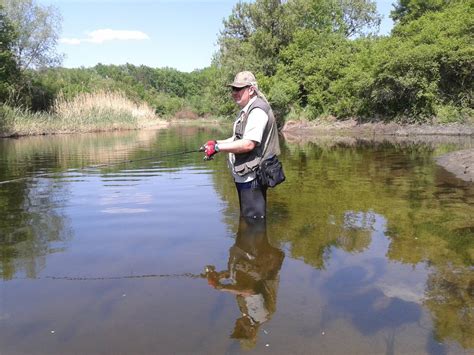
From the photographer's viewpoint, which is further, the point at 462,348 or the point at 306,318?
the point at 306,318

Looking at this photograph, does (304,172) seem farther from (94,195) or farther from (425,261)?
(425,261)

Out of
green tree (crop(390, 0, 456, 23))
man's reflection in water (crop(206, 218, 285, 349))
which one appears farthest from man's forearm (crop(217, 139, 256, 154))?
green tree (crop(390, 0, 456, 23))

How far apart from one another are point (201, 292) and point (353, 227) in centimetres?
300

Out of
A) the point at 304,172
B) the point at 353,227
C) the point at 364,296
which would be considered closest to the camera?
the point at 364,296

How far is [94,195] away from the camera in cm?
920

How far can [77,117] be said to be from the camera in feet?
117

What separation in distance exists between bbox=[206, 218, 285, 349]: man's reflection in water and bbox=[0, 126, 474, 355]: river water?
0.02 meters

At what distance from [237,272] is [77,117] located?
33.9 m

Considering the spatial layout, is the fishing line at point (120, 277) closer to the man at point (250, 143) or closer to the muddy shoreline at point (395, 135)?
the man at point (250, 143)

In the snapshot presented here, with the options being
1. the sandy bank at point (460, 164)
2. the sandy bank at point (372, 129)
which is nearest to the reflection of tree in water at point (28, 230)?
the sandy bank at point (460, 164)

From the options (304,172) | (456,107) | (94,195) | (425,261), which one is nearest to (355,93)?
(456,107)

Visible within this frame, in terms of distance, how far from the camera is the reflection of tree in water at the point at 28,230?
194 inches

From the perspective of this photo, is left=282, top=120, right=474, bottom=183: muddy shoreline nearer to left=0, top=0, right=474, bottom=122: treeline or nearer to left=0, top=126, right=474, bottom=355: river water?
left=0, top=0, right=474, bottom=122: treeline

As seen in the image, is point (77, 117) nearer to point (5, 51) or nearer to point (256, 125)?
point (5, 51)
